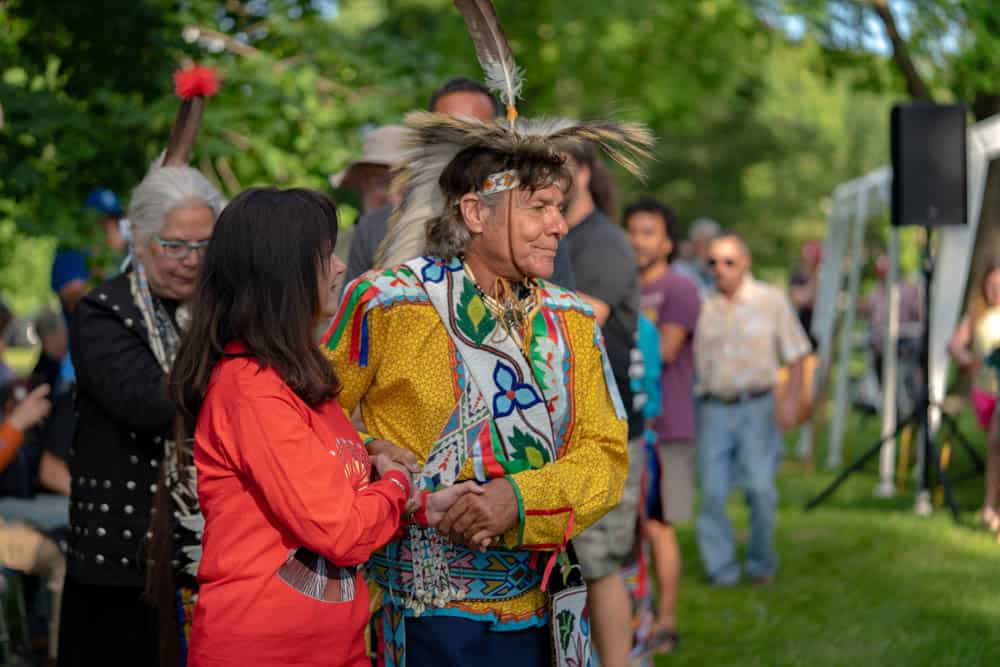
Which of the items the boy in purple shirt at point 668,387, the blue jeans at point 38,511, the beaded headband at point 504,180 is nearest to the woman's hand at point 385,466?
the beaded headband at point 504,180

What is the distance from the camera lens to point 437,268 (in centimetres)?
295

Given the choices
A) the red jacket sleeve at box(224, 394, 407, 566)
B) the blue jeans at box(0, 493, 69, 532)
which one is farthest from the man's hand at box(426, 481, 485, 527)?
the blue jeans at box(0, 493, 69, 532)

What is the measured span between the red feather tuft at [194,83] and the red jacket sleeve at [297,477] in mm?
1769

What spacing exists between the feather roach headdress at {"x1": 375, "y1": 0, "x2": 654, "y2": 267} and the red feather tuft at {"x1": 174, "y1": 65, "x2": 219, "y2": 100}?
3.51 feet

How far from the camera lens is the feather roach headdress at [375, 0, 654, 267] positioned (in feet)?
9.57

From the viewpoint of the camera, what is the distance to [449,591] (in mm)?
2814

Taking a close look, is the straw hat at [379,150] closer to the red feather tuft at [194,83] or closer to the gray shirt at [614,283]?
the gray shirt at [614,283]

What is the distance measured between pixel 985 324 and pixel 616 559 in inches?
212

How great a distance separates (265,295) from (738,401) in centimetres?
546

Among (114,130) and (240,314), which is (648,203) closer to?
(114,130)

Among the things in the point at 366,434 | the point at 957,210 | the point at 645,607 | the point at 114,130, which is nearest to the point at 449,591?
the point at 366,434

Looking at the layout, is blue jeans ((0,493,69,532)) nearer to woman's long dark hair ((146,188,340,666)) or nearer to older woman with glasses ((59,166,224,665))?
older woman with glasses ((59,166,224,665))

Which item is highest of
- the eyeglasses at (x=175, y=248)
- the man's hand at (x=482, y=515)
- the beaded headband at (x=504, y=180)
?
the beaded headband at (x=504, y=180)

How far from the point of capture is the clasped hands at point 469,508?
8.81 feet
